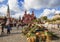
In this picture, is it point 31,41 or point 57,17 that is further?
point 57,17

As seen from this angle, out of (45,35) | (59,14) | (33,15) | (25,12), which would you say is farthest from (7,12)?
(45,35)

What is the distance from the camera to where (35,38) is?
10367 millimetres

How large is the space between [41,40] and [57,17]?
209 feet

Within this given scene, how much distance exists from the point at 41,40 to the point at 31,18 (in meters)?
82.0

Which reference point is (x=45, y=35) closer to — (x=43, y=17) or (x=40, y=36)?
(x=40, y=36)

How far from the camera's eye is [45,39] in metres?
11.2

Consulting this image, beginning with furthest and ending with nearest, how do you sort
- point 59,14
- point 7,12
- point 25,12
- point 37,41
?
point 7,12 → point 25,12 → point 59,14 → point 37,41

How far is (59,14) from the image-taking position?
7831 centimetres

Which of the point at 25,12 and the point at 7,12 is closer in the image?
the point at 25,12

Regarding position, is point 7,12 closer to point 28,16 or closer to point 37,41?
point 28,16

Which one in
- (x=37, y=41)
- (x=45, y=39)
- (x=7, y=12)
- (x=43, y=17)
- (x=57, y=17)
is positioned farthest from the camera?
(x=7, y=12)

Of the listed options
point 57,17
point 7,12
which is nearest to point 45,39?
A: point 57,17

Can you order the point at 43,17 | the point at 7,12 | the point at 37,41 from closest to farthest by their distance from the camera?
the point at 37,41 < the point at 43,17 < the point at 7,12

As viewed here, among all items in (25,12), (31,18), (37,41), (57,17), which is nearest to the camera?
(37,41)
